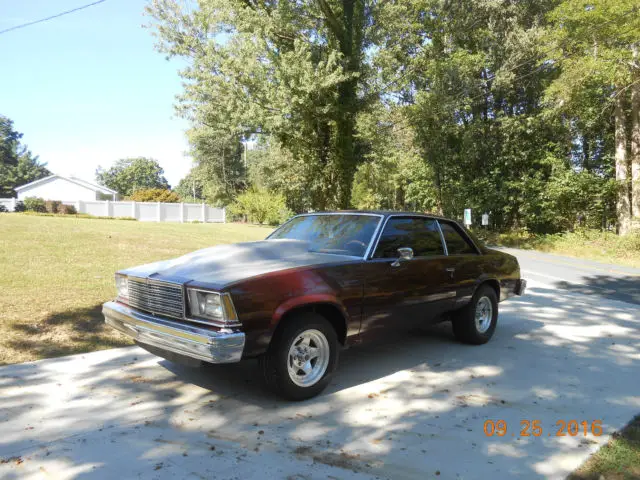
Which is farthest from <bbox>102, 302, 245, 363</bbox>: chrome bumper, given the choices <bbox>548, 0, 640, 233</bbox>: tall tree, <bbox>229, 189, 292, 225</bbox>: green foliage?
<bbox>229, 189, 292, 225</bbox>: green foliage

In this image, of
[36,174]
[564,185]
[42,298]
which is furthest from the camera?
[36,174]

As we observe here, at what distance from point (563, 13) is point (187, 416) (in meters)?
21.6

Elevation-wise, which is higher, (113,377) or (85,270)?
(85,270)

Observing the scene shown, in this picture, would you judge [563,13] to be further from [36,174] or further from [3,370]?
[36,174]

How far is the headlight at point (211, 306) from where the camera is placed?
3520mm

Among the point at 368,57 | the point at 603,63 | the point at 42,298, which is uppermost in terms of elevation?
the point at 368,57

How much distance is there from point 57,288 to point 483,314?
635 cm

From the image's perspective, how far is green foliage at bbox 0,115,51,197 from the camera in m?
80.6

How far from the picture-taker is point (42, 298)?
6.82 metres

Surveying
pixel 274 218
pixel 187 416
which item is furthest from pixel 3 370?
pixel 274 218

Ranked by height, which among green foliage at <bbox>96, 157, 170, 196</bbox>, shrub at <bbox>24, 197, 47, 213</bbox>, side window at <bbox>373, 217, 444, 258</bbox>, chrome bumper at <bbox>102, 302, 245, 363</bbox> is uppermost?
green foliage at <bbox>96, 157, 170, 196</bbox>

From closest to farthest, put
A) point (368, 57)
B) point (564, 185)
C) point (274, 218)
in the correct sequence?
point (368, 57), point (564, 185), point (274, 218)

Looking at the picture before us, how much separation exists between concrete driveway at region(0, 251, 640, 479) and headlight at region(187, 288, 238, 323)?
79 centimetres

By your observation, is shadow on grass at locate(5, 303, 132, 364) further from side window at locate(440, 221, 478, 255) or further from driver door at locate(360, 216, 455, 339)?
side window at locate(440, 221, 478, 255)
